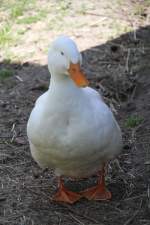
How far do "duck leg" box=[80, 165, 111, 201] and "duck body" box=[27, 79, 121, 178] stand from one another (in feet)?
1.22

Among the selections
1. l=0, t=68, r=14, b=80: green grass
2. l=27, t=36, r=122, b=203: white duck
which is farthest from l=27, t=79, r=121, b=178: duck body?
l=0, t=68, r=14, b=80: green grass

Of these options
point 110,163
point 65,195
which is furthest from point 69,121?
point 110,163

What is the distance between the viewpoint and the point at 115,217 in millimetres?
4035

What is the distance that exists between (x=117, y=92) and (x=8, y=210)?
2357 millimetres

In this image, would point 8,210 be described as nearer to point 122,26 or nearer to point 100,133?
point 100,133

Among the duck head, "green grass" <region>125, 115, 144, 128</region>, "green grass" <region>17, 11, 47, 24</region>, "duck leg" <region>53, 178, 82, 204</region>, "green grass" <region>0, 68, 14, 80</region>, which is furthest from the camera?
"green grass" <region>17, 11, 47, 24</region>

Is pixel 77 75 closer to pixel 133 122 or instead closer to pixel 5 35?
pixel 133 122

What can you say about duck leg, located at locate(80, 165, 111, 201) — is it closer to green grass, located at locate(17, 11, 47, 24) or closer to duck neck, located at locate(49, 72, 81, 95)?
duck neck, located at locate(49, 72, 81, 95)

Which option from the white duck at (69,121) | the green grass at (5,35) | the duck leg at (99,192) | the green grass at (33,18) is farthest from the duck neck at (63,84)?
the green grass at (33,18)

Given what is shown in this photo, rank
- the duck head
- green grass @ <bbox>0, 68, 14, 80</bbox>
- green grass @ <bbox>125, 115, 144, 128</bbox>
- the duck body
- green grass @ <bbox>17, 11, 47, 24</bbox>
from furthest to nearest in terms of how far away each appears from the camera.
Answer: green grass @ <bbox>17, 11, 47, 24</bbox> < green grass @ <bbox>0, 68, 14, 80</bbox> < green grass @ <bbox>125, 115, 144, 128</bbox> < the duck body < the duck head

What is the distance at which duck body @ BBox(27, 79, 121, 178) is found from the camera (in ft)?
12.5

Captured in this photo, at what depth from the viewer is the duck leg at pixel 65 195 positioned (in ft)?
14.0

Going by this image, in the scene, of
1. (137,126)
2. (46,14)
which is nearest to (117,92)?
(137,126)

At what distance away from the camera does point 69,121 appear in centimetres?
383
